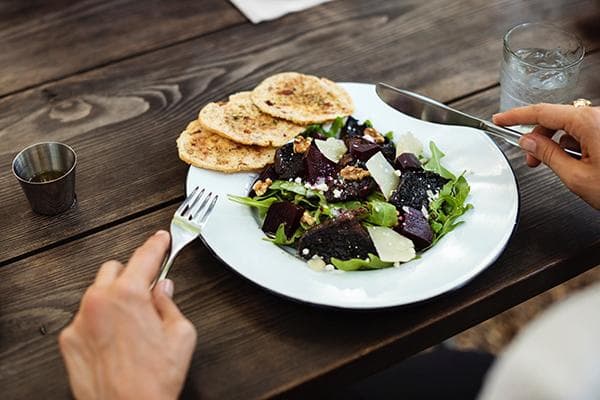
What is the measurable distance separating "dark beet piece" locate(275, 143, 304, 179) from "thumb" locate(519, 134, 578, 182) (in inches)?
15.6

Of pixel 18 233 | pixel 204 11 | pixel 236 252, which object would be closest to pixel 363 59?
pixel 204 11

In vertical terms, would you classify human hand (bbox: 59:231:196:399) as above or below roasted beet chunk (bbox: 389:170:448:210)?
above

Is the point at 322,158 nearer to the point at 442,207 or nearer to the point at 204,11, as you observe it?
the point at 442,207

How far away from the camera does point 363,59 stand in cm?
178

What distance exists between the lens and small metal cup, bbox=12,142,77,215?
4.33ft

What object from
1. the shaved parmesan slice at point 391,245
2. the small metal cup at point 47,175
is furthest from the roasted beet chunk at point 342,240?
the small metal cup at point 47,175

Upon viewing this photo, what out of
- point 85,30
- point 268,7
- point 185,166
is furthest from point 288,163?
point 85,30

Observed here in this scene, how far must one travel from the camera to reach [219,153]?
1411 millimetres

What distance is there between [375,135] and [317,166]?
0.15 meters

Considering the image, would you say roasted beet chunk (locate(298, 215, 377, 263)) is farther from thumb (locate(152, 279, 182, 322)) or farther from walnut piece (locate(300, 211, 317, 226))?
thumb (locate(152, 279, 182, 322))

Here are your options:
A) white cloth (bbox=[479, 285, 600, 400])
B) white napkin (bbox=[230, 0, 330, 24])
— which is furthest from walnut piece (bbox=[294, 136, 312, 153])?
white cloth (bbox=[479, 285, 600, 400])

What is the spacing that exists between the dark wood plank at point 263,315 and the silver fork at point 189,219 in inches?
2.5

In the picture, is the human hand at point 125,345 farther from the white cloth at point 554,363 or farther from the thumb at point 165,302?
the white cloth at point 554,363

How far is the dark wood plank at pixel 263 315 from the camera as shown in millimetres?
1097
